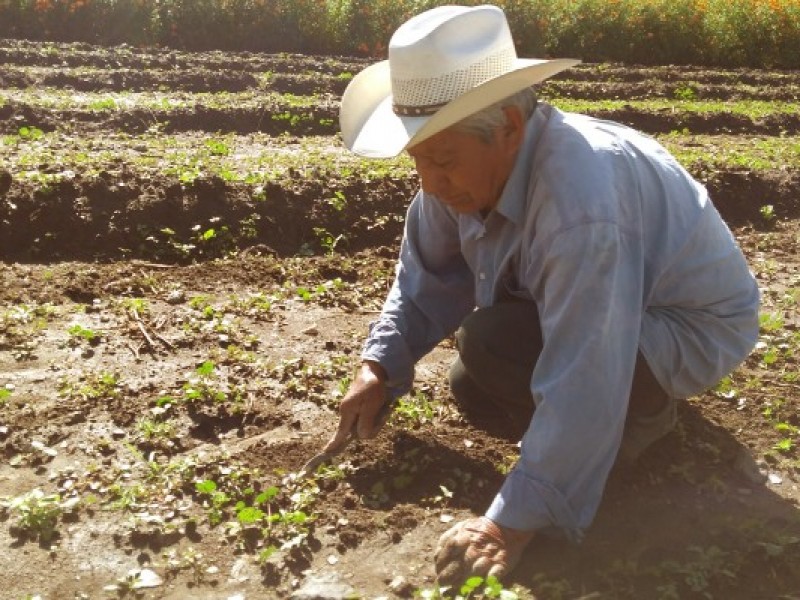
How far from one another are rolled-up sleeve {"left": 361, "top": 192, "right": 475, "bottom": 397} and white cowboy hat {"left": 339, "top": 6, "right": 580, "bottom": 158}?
25.3 inches

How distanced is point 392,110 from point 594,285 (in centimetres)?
84

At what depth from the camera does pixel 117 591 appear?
3.03m

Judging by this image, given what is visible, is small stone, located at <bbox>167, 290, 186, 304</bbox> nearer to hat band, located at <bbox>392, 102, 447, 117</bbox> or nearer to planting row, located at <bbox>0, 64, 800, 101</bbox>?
hat band, located at <bbox>392, 102, 447, 117</bbox>

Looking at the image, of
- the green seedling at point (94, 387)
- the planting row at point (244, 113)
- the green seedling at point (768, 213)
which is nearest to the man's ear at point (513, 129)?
the green seedling at point (94, 387)

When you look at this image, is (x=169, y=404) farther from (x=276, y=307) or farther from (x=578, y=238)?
(x=578, y=238)

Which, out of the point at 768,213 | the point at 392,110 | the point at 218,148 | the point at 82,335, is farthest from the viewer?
the point at 218,148

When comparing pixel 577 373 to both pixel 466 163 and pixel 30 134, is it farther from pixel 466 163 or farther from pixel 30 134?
pixel 30 134

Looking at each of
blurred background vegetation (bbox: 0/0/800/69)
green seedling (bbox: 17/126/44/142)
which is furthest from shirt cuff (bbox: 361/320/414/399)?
blurred background vegetation (bbox: 0/0/800/69)

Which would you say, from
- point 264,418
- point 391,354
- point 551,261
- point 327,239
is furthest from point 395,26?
point 551,261

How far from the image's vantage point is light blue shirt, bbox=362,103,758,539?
8.70 feet

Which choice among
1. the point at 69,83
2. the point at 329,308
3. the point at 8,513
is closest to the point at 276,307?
the point at 329,308

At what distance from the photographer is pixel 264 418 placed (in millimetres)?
3975

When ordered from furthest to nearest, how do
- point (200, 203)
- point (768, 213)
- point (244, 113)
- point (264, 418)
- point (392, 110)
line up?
point (244, 113)
point (768, 213)
point (200, 203)
point (264, 418)
point (392, 110)

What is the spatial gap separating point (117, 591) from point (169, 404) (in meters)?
1.09
